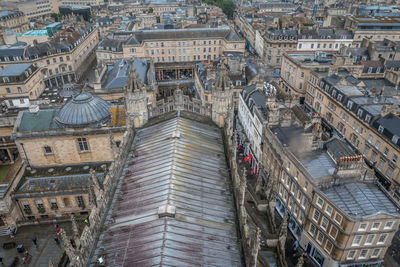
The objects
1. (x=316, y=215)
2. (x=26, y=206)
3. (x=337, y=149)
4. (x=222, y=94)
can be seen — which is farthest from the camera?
(x=26, y=206)

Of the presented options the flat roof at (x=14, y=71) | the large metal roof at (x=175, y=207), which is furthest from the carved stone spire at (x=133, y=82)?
the flat roof at (x=14, y=71)

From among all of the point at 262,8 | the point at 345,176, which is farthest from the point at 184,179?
the point at 262,8

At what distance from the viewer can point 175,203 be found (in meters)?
24.1

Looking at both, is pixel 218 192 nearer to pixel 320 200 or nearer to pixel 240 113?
pixel 320 200

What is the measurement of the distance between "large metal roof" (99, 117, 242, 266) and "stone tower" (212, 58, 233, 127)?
18.2ft

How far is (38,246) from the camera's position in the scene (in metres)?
42.1

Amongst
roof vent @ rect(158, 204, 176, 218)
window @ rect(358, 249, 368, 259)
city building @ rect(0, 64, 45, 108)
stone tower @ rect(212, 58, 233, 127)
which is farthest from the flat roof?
window @ rect(358, 249, 368, 259)

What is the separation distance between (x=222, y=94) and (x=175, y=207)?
1924cm

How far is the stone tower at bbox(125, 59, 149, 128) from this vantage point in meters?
37.4

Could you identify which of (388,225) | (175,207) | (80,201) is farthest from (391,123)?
(80,201)

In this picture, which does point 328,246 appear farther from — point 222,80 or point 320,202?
point 222,80

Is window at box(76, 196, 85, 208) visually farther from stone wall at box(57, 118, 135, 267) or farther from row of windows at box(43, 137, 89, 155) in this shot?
stone wall at box(57, 118, 135, 267)

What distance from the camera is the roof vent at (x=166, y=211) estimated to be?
2242 centimetres

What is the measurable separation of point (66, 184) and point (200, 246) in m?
32.7
